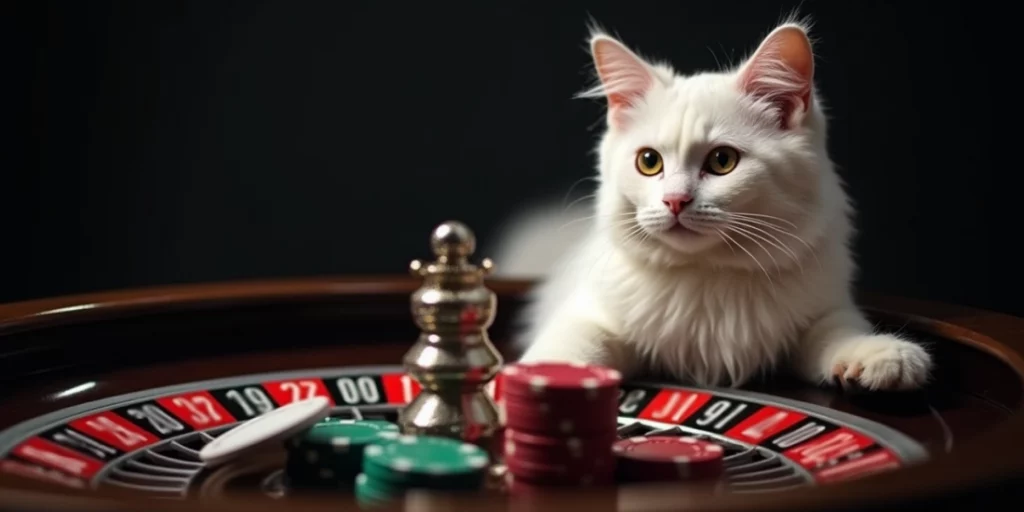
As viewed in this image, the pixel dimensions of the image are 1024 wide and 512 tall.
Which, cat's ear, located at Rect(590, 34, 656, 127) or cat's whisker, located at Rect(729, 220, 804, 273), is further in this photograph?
cat's ear, located at Rect(590, 34, 656, 127)

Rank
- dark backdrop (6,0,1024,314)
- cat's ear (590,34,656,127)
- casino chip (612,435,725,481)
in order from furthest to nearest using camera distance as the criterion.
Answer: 1. dark backdrop (6,0,1024,314)
2. cat's ear (590,34,656,127)
3. casino chip (612,435,725,481)

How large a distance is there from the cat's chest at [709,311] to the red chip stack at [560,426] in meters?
0.79

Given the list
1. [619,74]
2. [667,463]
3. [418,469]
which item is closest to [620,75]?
[619,74]

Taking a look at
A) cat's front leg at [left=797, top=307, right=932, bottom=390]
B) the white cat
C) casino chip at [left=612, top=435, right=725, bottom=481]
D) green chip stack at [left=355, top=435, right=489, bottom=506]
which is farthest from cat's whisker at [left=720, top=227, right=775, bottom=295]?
green chip stack at [left=355, top=435, right=489, bottom=506]

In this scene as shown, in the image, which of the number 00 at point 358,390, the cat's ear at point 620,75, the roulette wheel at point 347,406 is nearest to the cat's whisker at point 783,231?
the roulette wheel at point 347,406

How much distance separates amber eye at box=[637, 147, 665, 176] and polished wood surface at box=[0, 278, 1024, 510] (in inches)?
18.0

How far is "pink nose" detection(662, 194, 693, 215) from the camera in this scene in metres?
2.07

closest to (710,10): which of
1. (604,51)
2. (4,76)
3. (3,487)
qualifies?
(604,51)

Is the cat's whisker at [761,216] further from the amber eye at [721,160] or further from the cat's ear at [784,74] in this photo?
the cat's ear at [784,74]

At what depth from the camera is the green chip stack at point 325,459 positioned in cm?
143

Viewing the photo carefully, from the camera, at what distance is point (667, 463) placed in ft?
4.63

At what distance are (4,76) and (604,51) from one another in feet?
7.16

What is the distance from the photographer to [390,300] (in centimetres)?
253

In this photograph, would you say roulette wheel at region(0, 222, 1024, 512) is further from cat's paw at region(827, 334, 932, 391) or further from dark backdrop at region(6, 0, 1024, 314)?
dark backdrop at region(6, 0, 1024, 314)
